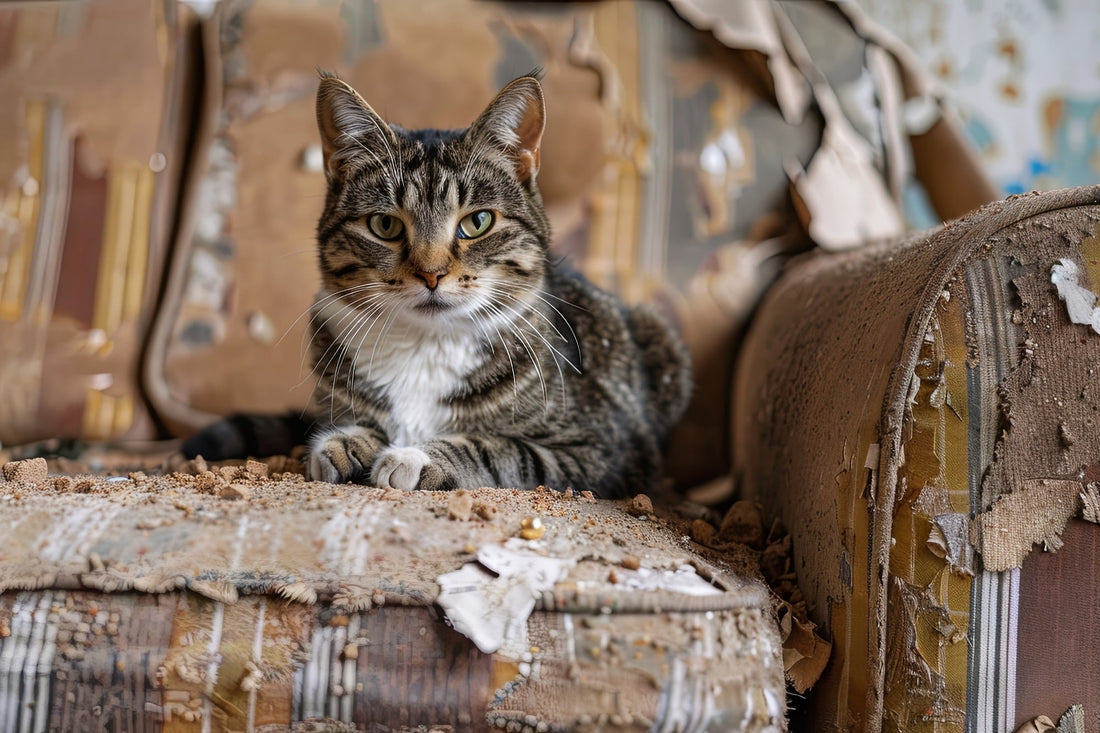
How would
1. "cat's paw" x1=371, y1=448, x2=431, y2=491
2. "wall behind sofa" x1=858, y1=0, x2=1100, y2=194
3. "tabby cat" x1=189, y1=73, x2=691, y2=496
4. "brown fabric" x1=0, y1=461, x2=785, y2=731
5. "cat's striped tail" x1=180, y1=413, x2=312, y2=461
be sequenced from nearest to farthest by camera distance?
"brown fabric" x1=0, y1=461, x2=785, y2=731, "cat's paw" x1=371, y1=448, x2=431, y2=491, "tabby cat" x1=189, y1=73, x2=691, y2=496, "cat's striped tail" x1=180, y1=413, x2=312, y2=461, "wall behind sofa" x1=858, y1=0, x2=1100, y2=194

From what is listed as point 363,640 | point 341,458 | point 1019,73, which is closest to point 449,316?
point 341,458

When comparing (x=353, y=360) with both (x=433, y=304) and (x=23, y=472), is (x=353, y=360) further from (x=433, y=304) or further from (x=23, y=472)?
(x=23, y=472)

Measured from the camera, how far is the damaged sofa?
2.24 ft

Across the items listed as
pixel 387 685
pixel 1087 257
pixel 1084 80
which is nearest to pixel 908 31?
pixel 1084 80

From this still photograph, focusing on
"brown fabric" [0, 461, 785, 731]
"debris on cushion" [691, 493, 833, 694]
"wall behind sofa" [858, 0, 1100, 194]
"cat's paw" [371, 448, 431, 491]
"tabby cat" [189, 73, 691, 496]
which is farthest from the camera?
"wall behind sofa" [858, 0, 1100, 194]

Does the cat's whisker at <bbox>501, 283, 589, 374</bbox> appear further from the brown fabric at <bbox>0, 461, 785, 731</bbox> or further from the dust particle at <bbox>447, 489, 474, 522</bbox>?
the brown fabric at <bbox>0, 461, 785, 731</bbox>

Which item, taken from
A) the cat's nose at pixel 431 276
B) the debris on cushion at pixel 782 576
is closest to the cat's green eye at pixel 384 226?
the cat's nose at pixel 431 276

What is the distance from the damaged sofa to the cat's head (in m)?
0.30

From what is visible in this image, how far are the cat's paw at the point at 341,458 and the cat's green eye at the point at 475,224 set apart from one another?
334mm

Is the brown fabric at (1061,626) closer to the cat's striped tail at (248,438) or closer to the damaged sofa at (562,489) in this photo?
the damaged sofa at (562,489)

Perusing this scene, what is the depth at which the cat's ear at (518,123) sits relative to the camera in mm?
1068

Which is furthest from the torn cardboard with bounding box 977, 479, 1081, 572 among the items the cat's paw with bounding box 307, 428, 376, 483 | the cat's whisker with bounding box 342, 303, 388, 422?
the cat's whisker with bounding box 342, 303, 388, 422

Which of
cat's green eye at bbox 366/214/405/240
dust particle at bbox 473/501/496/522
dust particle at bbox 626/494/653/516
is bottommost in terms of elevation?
dust particle at bbox 626/494/653/516

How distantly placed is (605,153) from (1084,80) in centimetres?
141
